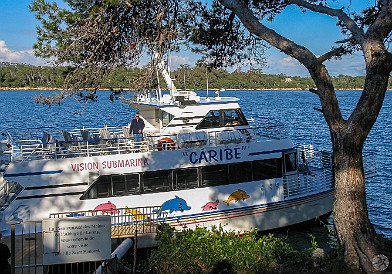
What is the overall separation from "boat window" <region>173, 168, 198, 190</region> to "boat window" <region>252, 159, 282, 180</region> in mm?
2070

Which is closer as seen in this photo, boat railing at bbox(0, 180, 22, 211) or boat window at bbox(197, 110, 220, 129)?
boat railing at bbox(0, 180, 22, 211)

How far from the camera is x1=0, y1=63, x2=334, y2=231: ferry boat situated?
14.4 m

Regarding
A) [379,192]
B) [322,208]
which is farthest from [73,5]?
[379,192]

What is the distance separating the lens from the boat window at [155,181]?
50.3ft

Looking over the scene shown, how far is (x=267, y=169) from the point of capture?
16734 mm

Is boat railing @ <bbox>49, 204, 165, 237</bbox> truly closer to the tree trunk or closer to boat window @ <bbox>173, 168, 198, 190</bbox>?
boat window @ <bbox>173, 168, 198, 190</bbox>

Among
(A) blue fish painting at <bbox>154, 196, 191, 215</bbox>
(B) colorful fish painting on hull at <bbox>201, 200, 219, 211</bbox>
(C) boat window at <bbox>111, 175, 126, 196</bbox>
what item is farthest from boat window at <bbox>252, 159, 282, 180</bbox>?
(C) boat window at <bbox>111, 175, 126, 196</bbox>

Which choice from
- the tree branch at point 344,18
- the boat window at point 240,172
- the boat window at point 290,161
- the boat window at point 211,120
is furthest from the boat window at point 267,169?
the tree branch at point 344,18

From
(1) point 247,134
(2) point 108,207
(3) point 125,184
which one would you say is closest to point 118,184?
(3) point 125,184

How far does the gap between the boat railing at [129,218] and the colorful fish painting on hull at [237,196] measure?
2276mm

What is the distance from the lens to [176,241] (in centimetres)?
984

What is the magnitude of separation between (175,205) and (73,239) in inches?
326

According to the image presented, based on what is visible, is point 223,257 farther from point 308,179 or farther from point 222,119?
point 308,179

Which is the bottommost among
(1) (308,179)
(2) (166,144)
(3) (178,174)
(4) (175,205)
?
(4) (175,205)
